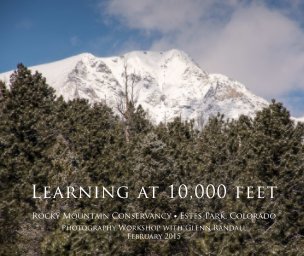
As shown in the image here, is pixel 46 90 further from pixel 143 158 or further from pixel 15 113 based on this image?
pixel 143 158

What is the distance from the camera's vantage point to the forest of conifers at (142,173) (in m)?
25.5

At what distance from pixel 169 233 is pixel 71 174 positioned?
6518 millimetres

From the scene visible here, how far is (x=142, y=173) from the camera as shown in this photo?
2759 centimetres

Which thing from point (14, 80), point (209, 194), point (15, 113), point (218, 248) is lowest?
point (218, 248)

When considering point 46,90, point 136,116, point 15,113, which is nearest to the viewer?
point 15,113

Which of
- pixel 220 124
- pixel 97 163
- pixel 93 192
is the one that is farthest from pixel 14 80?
pixel 220 124

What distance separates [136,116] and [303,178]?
76.9ft

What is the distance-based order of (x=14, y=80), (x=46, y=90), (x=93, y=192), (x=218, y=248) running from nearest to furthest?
(x=218, y=248), (x=93, y=192), (x=14, y=80), (x=46, y=90)

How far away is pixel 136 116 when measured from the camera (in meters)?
49.8

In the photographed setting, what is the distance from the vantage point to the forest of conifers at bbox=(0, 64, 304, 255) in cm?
Result: 2555

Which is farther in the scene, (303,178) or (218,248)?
(303,178)

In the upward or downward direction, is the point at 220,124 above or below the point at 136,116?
below

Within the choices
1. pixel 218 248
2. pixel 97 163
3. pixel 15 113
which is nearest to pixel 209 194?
pixel 218 248

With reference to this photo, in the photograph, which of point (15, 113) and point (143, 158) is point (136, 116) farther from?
point (143, 158)
